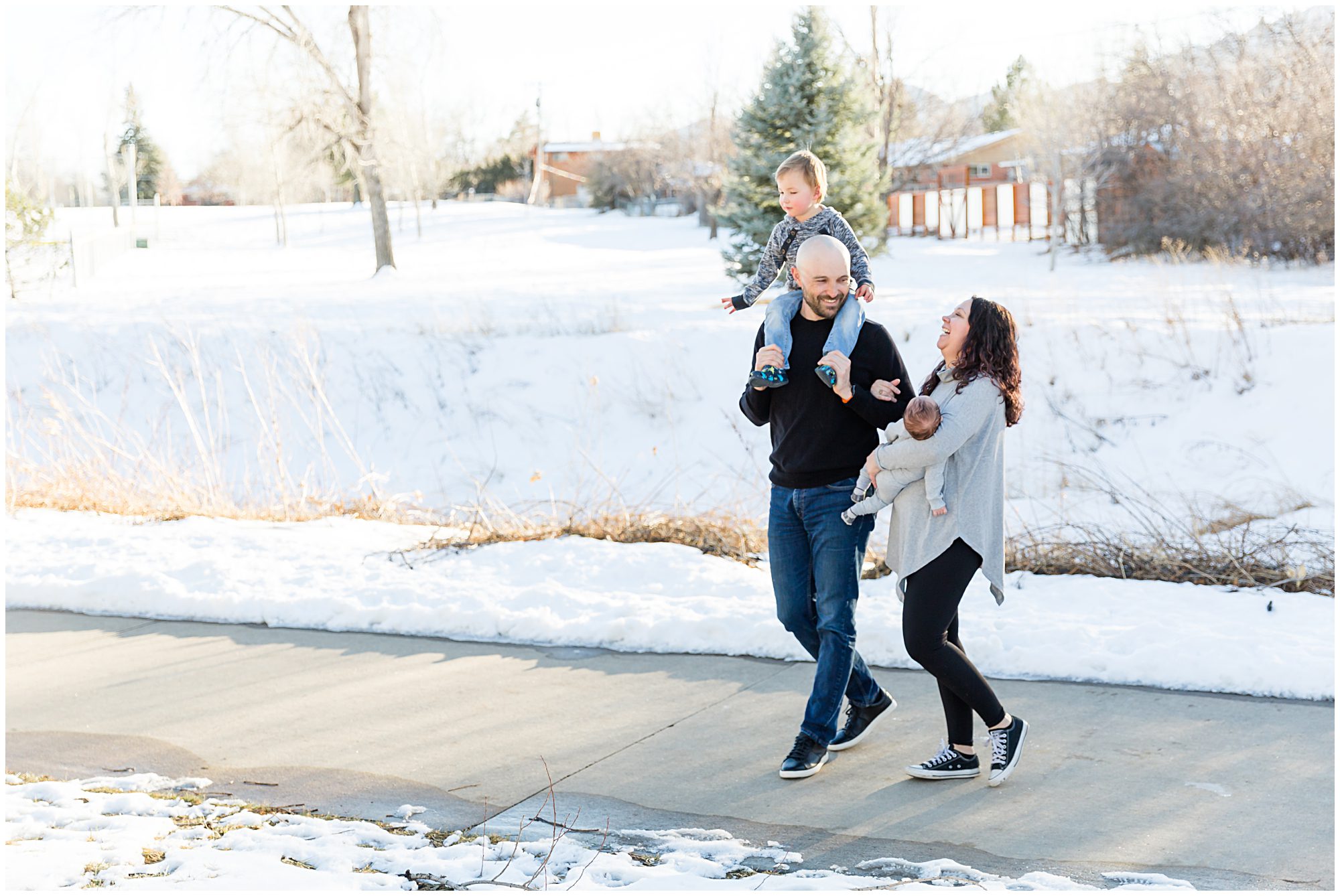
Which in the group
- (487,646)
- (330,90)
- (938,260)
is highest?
(330,90)

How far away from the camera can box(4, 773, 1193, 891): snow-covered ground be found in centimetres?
332

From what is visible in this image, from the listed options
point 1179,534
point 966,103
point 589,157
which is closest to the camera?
point 1179,534

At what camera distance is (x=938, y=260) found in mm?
30031

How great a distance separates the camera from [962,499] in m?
3.97

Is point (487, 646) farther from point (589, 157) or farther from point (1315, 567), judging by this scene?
point (589, 157)

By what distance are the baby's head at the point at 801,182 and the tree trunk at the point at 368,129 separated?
1075 inches

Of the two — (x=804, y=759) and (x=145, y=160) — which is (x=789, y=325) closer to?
(x=804, y=759)

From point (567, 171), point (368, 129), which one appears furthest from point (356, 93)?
point (567, 171)

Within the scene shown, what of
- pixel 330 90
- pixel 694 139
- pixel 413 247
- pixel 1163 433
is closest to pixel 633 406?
pixel 1163 433

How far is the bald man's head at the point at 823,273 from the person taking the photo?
3.98 metres

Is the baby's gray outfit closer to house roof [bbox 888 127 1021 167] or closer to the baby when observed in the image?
the baby

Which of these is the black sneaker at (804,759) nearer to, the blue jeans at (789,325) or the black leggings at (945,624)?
the black leggings at (945,624)

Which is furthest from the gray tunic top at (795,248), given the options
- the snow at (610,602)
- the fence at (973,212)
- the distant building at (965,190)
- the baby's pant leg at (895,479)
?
the fence at (973,212)

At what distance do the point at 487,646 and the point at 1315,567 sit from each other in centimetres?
438
